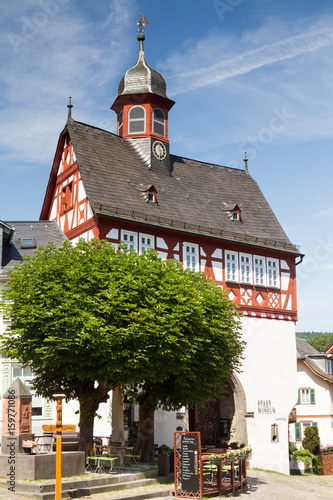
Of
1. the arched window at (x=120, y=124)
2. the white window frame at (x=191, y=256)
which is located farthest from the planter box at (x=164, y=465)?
the arched window at (x=120, y=124)

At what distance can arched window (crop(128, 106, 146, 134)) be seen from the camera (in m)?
33.9

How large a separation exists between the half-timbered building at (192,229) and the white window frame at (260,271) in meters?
0.06

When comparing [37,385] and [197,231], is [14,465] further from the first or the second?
[197,231]

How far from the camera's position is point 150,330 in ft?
64.6

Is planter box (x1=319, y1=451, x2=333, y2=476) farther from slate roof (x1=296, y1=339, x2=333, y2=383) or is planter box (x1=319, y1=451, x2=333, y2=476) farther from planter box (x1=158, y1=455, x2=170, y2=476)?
planter box (x1=158, y1=455, x2=170, y2=476)

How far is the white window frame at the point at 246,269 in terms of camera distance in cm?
3188

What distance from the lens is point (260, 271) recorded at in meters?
32.7

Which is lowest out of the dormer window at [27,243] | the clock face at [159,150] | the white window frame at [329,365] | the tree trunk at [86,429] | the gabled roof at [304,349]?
the tree trunk at [86,429]

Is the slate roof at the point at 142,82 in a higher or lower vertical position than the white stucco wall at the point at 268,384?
higher

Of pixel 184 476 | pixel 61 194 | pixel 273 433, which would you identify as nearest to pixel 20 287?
pixel 184 476

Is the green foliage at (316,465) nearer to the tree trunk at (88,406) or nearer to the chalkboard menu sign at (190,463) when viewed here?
the tree trunk at (88,406)

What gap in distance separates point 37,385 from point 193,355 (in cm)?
507

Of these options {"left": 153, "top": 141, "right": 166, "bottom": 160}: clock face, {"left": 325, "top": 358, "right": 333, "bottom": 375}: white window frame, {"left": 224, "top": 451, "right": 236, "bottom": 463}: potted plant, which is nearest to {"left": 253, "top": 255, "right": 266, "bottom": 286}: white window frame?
{"left": 153, "top": 141, "right": 166, "bottom": 160}: clock face

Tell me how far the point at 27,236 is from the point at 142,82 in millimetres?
10501
